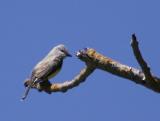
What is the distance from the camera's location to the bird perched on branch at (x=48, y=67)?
9506 millimetres

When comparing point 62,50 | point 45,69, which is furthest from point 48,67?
point 62,50

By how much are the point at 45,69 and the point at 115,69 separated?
4.44 meters

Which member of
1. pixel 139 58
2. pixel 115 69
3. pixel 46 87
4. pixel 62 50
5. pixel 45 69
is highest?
pixel 62 50

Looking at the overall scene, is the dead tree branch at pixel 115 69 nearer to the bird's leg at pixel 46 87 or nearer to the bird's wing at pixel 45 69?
the bird's leg at pixel 46 87

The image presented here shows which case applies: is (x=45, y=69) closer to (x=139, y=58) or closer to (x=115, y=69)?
(x=115, y=69)

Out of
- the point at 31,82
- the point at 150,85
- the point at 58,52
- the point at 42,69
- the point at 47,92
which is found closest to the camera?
the point at 150,85

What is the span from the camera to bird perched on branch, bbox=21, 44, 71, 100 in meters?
9.51

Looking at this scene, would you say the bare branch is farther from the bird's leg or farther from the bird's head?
the bird's head

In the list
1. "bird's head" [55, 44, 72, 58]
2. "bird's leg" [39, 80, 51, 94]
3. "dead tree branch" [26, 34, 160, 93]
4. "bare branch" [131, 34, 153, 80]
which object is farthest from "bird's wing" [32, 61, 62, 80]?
"bare branch" [131, 34, 153, 80]

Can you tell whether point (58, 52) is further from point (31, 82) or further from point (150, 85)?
point (150, 85)

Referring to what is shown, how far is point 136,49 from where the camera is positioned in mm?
4824

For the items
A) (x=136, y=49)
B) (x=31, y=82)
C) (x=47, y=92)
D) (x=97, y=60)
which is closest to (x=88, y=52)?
(x=97, y=60)

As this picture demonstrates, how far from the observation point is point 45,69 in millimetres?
10156

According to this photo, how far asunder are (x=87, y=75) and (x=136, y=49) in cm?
182
